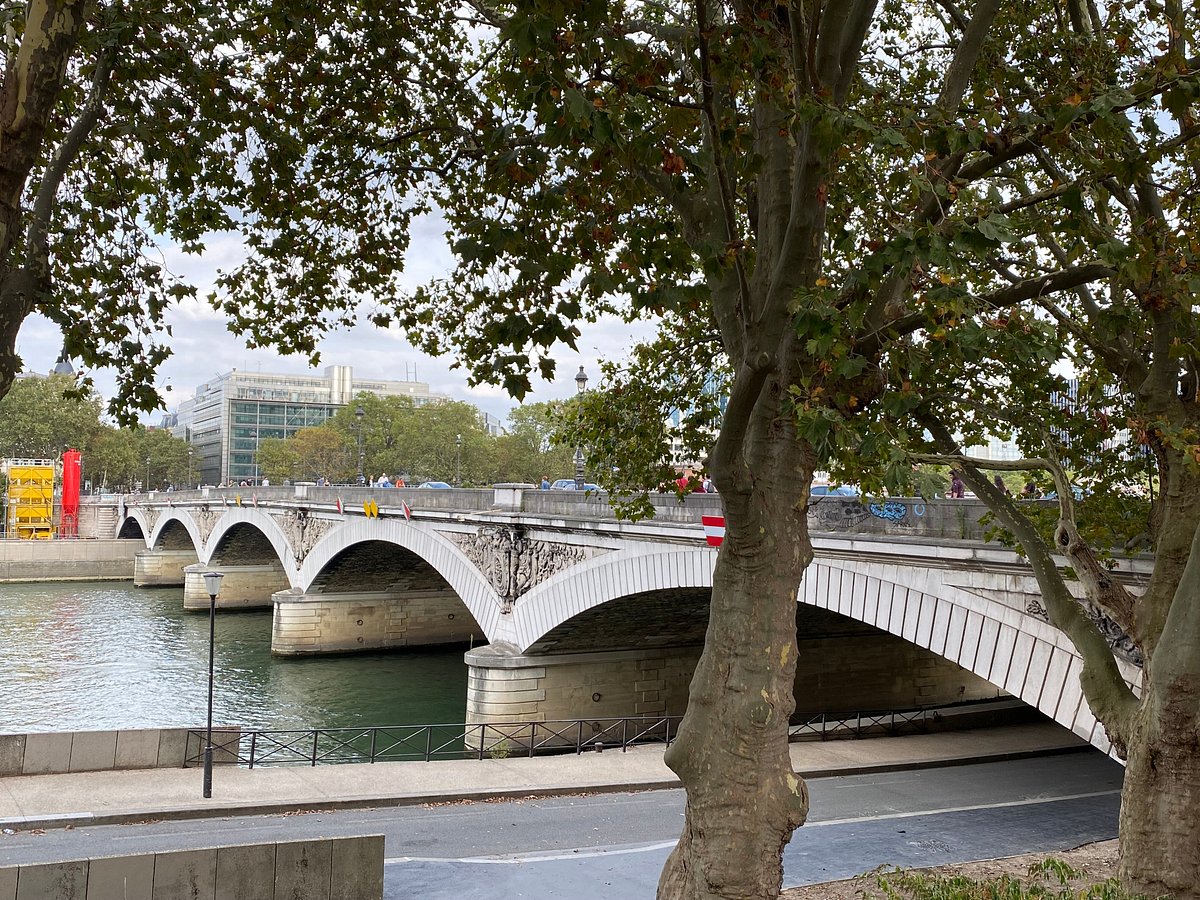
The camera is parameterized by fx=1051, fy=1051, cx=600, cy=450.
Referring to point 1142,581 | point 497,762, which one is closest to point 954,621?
point 1142,581

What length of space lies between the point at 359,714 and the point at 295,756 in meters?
5.96

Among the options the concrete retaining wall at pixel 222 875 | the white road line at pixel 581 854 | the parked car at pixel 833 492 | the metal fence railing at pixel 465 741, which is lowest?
the metal fence railing at pixel 465 741

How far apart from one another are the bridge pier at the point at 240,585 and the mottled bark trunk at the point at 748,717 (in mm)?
51479

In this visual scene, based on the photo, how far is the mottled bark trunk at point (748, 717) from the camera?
21.2 ft

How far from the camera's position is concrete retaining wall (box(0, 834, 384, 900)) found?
7984mm

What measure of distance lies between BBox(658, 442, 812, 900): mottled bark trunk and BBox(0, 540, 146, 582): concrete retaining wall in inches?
2592

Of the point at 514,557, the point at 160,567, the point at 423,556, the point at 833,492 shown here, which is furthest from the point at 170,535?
the point at 833,492

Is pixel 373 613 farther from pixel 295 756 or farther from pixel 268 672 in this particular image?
pixel 295 756

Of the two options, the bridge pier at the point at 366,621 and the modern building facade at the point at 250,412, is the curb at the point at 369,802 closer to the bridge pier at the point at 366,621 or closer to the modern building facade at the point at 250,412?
the bridge pier at the point at 366,621

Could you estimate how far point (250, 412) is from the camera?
127875 mm

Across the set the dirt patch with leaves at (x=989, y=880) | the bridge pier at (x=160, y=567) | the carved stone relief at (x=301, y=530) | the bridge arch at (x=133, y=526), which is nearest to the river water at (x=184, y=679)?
the carved stone relief at (x=301, y=530)

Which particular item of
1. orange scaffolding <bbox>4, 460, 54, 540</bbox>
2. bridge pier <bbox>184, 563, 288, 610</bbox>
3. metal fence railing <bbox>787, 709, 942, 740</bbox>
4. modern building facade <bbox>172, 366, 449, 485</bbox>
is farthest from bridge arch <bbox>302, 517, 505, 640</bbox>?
modern building facade <bbox>172, 366, 449, 485</bbox>

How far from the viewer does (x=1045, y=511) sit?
11000 mm

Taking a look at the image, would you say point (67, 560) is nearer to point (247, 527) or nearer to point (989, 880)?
point (247, 527)
